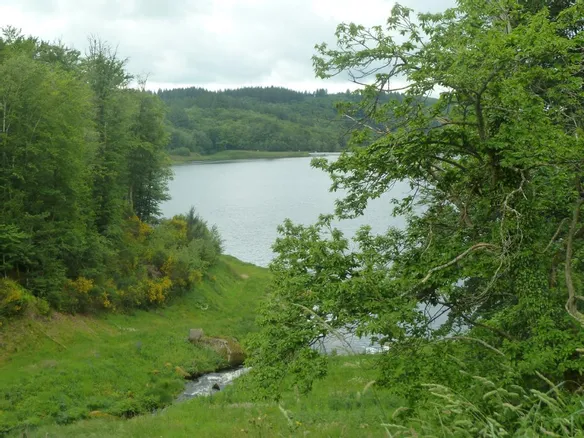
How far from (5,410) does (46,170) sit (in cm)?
1256

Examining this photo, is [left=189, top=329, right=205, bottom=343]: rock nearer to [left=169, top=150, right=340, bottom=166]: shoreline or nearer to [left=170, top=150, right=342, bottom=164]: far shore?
[left=169, top=150, right=340, bottom=166]: shoreline

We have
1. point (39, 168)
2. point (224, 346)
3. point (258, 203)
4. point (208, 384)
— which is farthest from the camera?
point (258, 203)

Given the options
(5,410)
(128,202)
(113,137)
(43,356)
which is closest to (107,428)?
(5,410)

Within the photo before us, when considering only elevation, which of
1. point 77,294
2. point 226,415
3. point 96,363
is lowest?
point 96,363

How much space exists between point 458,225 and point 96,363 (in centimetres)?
2034

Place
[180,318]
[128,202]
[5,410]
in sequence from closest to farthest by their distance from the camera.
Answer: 1. [5,410]
2. [180,318]
3. [128,202]

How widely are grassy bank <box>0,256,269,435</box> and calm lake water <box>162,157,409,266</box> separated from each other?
7.65 meters

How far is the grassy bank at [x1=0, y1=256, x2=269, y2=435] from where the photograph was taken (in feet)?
71.3

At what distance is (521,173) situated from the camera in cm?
981

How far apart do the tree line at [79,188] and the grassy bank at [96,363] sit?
139cm

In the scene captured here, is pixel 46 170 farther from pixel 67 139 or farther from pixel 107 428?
pixel 107 428

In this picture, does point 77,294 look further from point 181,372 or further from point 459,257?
point 459,257

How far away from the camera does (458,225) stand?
11.2 metres

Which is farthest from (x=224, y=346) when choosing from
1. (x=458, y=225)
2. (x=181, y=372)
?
(x=458, y=225)
